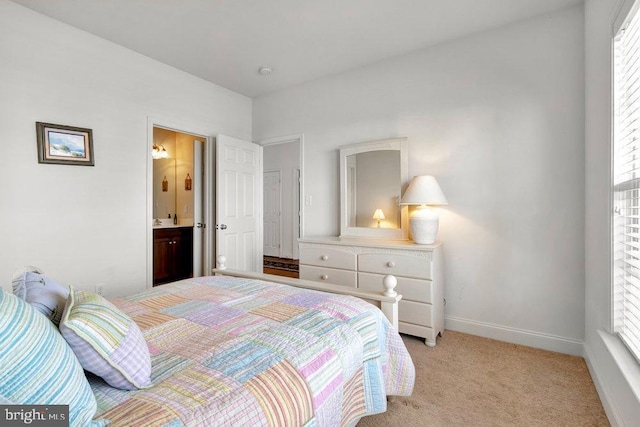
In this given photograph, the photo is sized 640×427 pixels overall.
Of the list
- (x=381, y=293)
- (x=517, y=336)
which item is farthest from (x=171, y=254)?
(x=517, y=336)

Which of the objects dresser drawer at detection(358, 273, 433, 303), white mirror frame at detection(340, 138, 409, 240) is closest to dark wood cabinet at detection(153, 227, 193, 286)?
white mirror frame at detection(340, 138, 409, 240)

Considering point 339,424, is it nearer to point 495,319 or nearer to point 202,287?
point 202,287

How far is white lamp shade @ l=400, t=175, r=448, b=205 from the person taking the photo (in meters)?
2.72

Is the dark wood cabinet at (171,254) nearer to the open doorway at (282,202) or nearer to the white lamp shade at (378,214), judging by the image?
the open doorway at (282,202)

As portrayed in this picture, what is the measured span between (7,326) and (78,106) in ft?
9.04

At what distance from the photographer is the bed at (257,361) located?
0.84 meters

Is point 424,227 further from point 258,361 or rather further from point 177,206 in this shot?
point 177,206

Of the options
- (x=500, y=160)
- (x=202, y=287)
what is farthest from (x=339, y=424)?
(x=500, y=160)

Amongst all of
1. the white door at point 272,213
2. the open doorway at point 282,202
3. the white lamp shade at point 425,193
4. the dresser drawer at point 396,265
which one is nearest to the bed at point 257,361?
the dresser drawer at point 396,265

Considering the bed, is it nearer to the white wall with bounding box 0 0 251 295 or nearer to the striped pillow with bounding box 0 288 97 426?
the striped pillow with bounding box 0 288 97 426

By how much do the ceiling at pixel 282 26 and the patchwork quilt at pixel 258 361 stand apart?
219 centimetres

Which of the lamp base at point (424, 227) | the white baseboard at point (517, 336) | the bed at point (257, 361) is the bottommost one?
the white baseboard at point (517, 336)

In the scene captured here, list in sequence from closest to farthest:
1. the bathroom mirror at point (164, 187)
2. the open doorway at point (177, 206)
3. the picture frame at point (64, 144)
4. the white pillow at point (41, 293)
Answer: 1. the white pillow at point (41, 293)
2. the picture frame at point (64, 144)
3. the open doorway at point (177, 206)
4. the bathroom mirror at point (164, 187)

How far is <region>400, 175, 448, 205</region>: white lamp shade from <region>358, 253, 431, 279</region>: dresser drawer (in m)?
0.50
